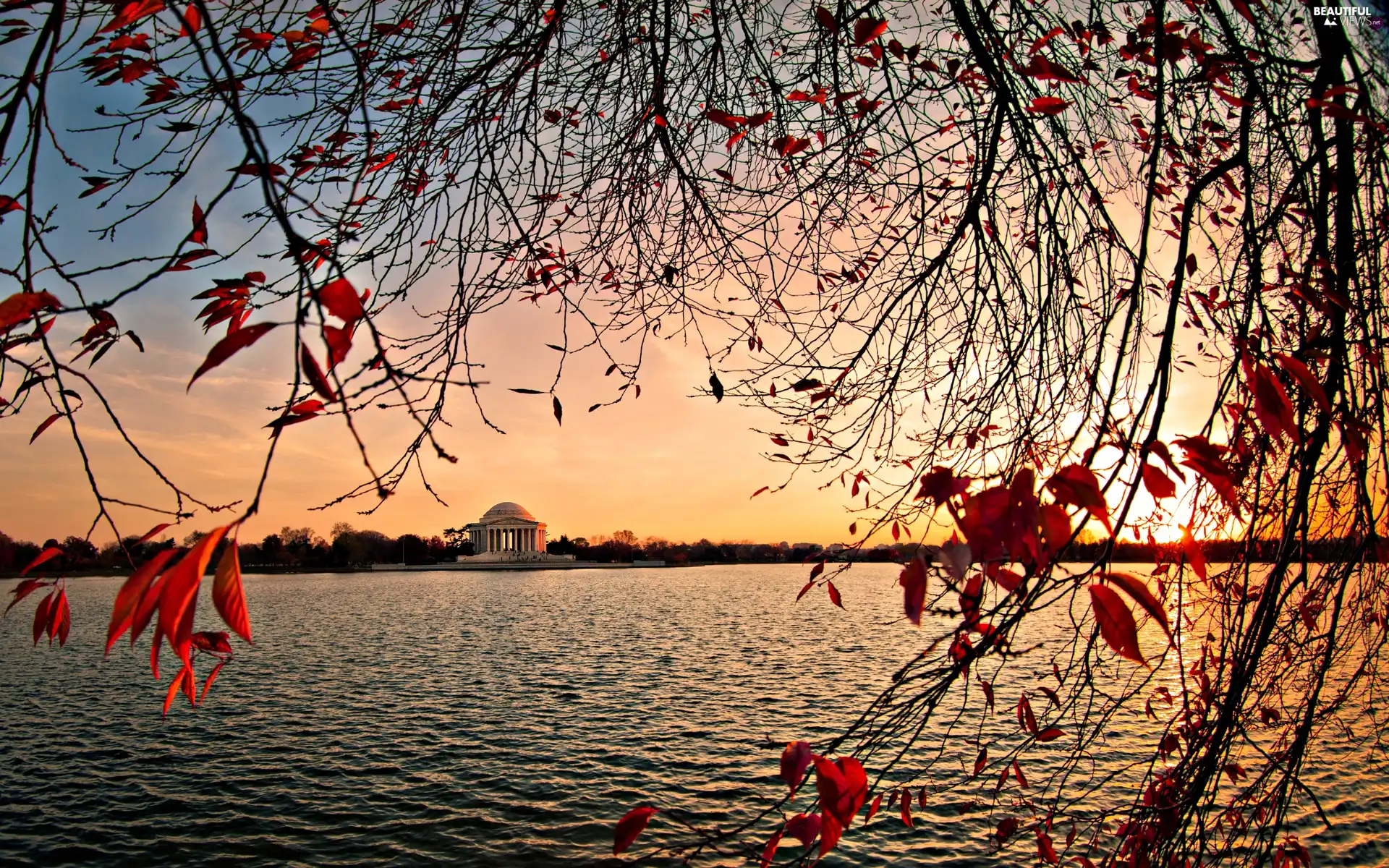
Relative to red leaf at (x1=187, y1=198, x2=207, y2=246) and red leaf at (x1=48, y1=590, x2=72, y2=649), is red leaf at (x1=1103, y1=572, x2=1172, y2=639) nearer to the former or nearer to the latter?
red leaf at (x1=187, y1=198, x2=207, y2=246)

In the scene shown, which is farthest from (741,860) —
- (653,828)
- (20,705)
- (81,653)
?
(81,653)

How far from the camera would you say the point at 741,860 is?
7.68 meters

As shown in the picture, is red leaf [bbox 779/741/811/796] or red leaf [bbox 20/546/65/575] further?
red leaf [bbox 20/546/65/575]

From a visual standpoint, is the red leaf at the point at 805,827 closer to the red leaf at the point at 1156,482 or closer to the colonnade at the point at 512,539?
the red leaf at the point at 1156,482

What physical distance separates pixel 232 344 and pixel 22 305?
535mm

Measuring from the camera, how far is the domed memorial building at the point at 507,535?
10381cm

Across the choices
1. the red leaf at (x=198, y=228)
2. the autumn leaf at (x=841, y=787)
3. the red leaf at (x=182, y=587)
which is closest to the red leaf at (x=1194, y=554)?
the autumn leaf at (x=841, y=787)

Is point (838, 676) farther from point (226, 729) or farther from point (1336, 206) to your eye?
point (1336, 206)

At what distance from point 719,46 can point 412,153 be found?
1738 millimetres

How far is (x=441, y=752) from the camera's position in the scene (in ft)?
36.5

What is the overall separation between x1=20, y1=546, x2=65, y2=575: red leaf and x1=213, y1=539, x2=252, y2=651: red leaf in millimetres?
1467

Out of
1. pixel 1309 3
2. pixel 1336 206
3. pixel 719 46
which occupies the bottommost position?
pixel 1336 206

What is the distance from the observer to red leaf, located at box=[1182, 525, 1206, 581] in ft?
6.57

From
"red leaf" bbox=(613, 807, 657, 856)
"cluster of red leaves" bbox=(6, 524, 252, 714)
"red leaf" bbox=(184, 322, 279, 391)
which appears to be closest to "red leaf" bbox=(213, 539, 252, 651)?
"cluster of red leaves" bbox=(6, 524, 252, 714)
